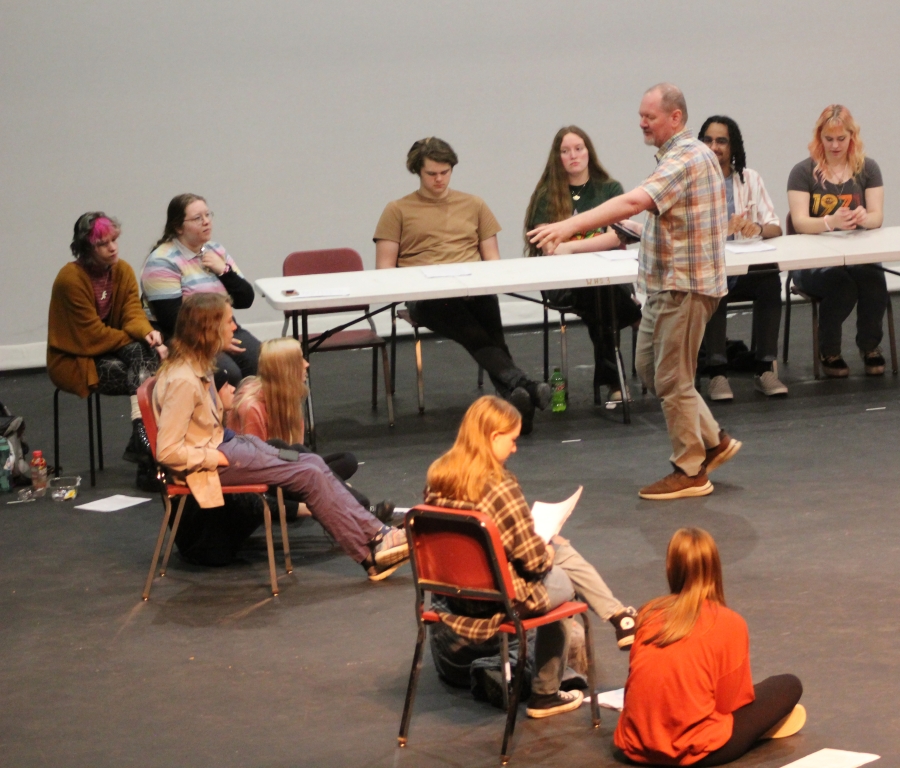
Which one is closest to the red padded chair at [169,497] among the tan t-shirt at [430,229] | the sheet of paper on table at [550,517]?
the sheet of paper on table at [550,517]

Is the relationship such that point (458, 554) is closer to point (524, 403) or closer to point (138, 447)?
point (524, 403)

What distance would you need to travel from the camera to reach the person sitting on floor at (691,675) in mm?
2631

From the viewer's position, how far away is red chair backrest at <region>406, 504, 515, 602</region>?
2.80m

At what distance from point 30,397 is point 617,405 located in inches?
141

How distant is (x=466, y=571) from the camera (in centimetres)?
288

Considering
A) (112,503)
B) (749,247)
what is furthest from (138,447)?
(749,247)

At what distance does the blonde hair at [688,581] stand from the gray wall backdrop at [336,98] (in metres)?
5.94

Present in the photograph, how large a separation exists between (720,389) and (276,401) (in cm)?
262

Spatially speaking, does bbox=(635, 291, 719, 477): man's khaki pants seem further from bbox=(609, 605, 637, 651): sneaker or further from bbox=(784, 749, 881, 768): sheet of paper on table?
bbox=(784, 749, 881, 768): sheet of paper on table

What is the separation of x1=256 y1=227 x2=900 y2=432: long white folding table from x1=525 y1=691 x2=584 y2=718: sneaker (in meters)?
2.63

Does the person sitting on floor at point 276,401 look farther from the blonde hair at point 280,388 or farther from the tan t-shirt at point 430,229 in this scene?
the tan t-shirt at point 430,229

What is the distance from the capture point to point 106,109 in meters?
7.91

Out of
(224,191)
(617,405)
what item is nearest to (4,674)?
(617,405)

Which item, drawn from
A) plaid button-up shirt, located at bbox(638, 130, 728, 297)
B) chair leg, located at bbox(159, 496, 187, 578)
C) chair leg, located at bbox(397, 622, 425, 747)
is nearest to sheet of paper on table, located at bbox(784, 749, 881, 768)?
chair leg, located at bbox(397, 622, 425, 747)
